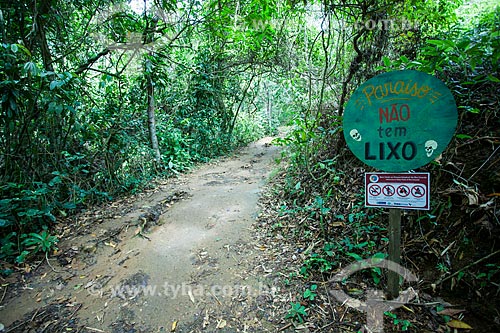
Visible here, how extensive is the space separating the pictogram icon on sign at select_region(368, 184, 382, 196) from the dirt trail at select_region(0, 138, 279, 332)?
164 centimetres

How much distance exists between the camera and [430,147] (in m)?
1.78

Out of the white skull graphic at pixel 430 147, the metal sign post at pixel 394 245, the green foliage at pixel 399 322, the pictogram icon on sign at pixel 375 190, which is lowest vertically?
the green foliage at pixel 399 322

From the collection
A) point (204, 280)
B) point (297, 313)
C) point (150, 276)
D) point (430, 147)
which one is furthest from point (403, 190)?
point (150, 276)

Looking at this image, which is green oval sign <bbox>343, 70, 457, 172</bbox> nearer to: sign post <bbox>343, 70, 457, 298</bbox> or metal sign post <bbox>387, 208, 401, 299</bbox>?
sign post <bbox>343, 70, 457, 298</bbox>

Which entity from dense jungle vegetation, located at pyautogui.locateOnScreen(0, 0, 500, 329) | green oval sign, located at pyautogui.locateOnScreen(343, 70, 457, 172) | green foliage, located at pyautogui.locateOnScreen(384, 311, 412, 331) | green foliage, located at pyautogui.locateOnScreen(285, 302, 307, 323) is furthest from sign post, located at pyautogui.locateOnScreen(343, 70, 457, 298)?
Result: green foliage, located at pyautogui.locateOnScreen(285, 302, 307, 323)

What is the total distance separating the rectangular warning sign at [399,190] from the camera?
1812 millimetres

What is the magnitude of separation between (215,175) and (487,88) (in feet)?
20.7

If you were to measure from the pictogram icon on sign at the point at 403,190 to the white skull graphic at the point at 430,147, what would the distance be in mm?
289

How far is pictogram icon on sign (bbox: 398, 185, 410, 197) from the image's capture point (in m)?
1.89

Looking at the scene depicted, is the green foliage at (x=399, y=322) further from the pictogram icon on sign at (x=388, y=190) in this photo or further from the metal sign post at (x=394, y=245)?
the pictogram icon on sign at (x=388, y=190)

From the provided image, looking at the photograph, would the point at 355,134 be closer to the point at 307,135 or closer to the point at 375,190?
the point at 375,190

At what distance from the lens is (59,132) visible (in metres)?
5.09

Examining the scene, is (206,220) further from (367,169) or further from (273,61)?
(273,61)

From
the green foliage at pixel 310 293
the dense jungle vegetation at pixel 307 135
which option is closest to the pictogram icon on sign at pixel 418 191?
the dense jungle vegetation at pixel 307 135
